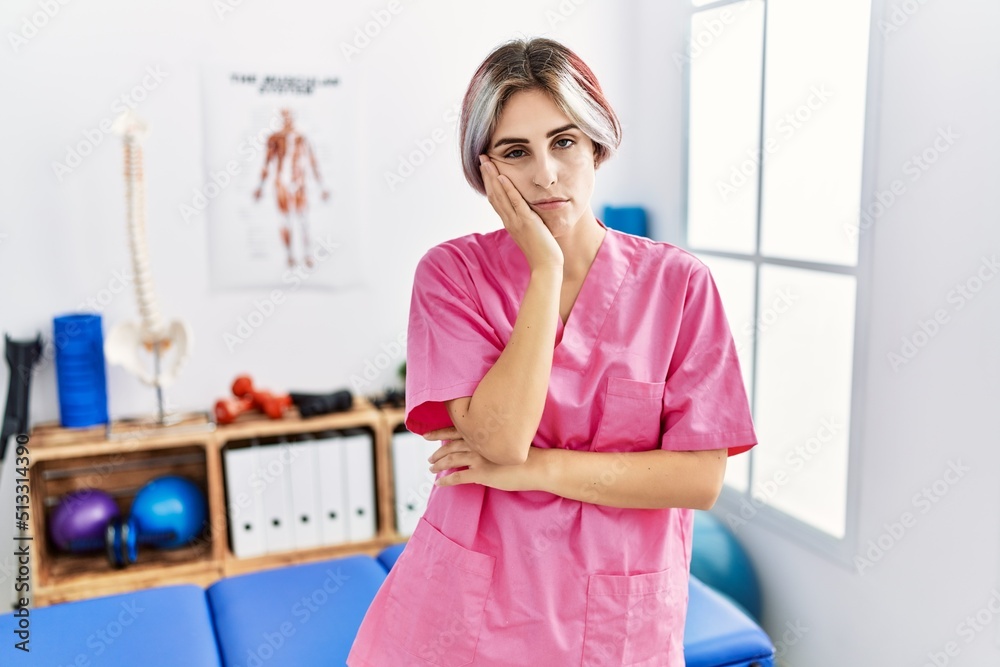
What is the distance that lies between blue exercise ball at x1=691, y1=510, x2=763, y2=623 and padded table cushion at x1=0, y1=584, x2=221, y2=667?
4.59 feet

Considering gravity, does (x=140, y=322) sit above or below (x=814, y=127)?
below

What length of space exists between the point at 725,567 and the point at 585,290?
1.56 metres

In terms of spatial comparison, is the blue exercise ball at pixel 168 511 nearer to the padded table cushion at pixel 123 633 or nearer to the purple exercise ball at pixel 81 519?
the purple exercise ball at pixel 81 519

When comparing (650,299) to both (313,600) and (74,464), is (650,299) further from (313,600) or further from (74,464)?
(74,464)

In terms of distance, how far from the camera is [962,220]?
189 centimetres

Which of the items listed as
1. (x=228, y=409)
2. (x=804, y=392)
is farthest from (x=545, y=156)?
(x=228, y=409)

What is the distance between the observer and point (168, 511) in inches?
105

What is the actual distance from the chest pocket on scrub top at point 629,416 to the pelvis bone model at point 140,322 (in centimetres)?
189

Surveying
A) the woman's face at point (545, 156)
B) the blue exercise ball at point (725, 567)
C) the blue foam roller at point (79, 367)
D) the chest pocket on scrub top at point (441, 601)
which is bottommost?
the blue exercise ball at point (725, 567)

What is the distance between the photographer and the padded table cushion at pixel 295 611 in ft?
6.10

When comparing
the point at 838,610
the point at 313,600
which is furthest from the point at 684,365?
the point at 838,610

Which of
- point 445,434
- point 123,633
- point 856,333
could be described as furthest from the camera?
point 856,333

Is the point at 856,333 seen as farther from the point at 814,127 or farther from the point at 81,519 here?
the point at 81,519

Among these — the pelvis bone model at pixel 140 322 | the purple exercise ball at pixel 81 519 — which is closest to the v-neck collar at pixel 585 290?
the pelvis bone model at pixel 140 322
